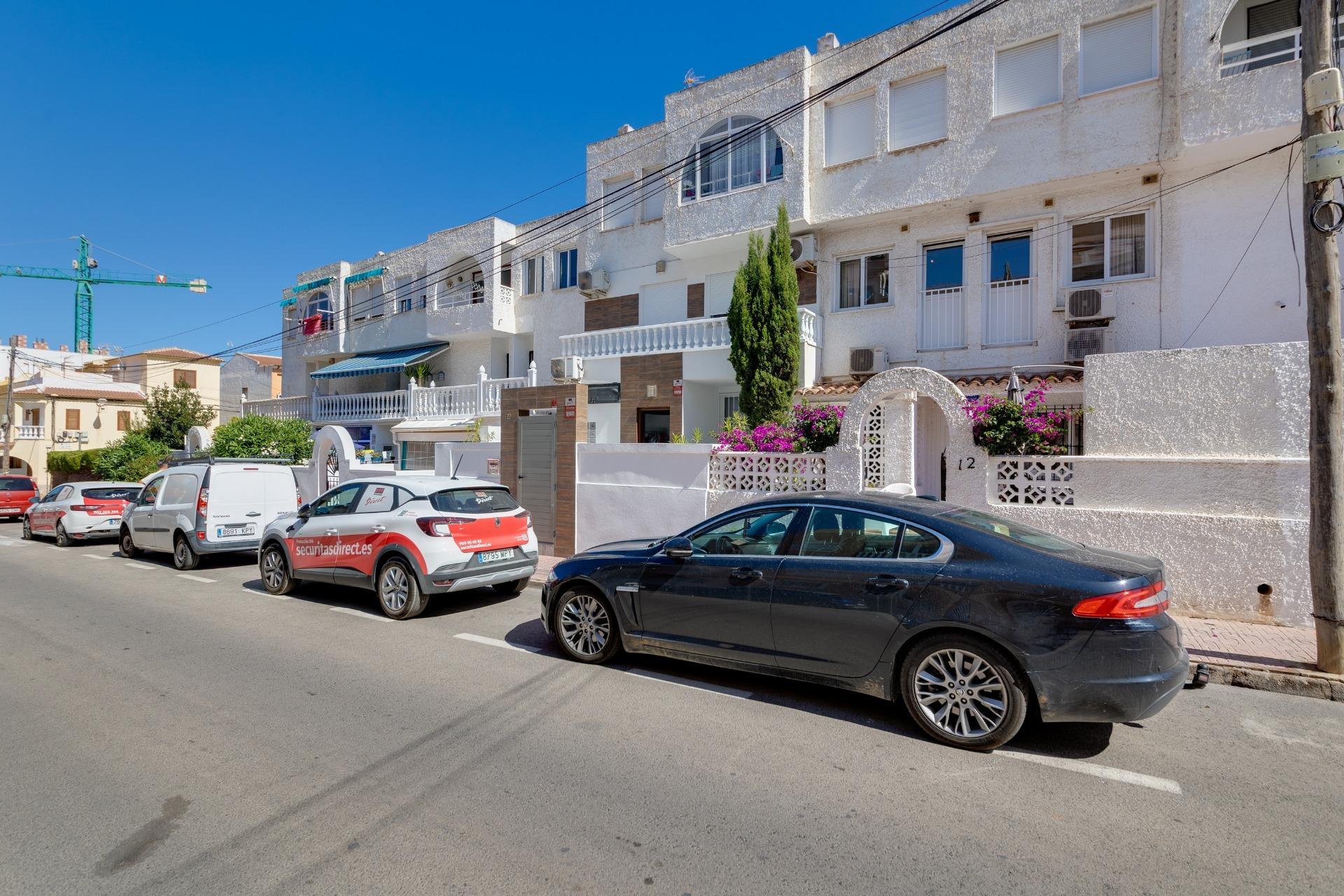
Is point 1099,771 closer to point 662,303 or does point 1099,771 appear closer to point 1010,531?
point 1010,531

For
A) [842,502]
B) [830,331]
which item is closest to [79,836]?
[842,502]

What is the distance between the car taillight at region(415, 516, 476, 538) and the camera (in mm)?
7734

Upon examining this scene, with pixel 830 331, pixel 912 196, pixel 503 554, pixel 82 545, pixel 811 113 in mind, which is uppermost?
pixel 811 113

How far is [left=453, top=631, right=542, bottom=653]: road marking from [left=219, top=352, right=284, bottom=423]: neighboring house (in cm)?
3427

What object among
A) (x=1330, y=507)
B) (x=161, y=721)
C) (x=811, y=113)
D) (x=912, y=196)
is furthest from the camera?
(x=811, y=113)

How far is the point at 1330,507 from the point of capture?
562 cm

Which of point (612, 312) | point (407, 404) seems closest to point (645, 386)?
point (612, 312)

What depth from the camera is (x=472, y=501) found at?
27.0 ft

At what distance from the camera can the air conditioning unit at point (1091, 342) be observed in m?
12.4

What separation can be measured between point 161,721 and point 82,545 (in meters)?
14.9

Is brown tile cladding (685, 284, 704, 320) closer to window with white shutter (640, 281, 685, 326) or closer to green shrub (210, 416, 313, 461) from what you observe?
window with white shutter (640, 281, 685, 326)

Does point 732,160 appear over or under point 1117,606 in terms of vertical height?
over

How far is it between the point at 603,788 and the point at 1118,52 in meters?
14.8

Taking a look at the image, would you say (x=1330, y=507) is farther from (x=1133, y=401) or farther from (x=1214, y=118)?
(x=1214, y=118)
